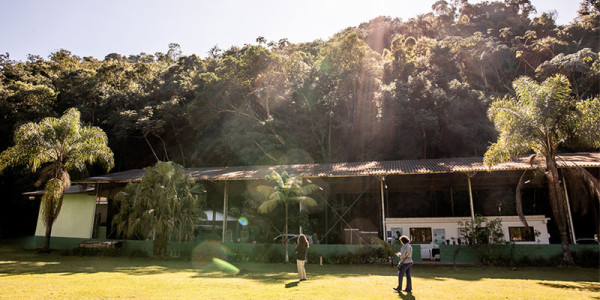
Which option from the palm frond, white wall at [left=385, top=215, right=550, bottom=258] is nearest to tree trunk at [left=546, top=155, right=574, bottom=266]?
white wall at [left=385, top=215, right=550, bottom=258]

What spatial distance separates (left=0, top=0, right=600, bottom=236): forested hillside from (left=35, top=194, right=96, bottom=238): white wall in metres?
6.01

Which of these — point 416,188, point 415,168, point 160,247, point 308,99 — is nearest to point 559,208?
point 415,168

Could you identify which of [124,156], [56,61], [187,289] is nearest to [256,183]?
[187,289]

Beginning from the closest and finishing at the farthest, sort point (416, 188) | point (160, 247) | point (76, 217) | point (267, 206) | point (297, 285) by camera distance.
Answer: point (297, 285), point (267, 206), point (160, 247), point (416, 188), point (76, 217)

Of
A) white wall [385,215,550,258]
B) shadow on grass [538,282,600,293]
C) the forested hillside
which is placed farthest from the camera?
the forested hillside

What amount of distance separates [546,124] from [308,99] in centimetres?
2024

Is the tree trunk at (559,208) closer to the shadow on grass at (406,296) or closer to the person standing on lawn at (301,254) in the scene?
the shadow on grass at (406,296)

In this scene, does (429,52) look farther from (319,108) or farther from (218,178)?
(218,178)

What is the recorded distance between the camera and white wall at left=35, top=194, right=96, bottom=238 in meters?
23.7

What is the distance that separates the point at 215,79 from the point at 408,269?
27773 millimetres

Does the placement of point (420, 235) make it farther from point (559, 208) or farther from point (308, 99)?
point (308, 99)

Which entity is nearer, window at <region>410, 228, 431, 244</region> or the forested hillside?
window at <region>410, 228, 431, 244</region>

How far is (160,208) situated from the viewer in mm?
17172

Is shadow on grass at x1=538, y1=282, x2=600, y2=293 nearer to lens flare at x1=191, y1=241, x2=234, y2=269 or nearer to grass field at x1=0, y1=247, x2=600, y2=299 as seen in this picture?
grass field at x1=0, y1=247, x2=600, y2=299
